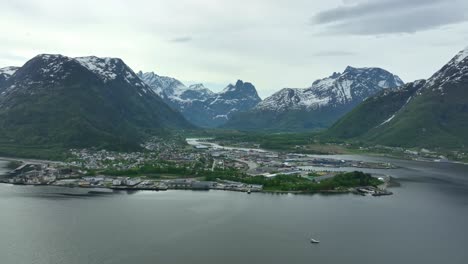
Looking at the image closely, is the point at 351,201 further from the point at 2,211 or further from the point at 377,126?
the point at 377,126

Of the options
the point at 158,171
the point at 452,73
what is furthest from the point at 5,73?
A: the point at 452,73

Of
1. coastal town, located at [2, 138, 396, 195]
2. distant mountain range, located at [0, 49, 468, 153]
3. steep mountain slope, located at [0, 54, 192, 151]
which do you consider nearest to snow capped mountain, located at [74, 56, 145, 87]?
steep mountain slope, located at [0, 54, 192, 151]

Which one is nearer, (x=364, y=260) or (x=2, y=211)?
(x=364, y=260)

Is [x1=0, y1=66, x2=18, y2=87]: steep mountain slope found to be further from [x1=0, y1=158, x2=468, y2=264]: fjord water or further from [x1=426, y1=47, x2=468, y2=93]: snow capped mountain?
[x1=426, y1=47, x2=468, y2=93]: snow capped mountain

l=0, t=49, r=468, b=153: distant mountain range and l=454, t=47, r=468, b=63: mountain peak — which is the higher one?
l=454, t=47, r=468, b=63: mountain peak

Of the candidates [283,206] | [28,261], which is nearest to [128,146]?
[283,206]

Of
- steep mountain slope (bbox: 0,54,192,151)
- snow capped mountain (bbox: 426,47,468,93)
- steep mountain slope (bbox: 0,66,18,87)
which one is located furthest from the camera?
steep mountain slope (bbox: 0,66,18,87)
